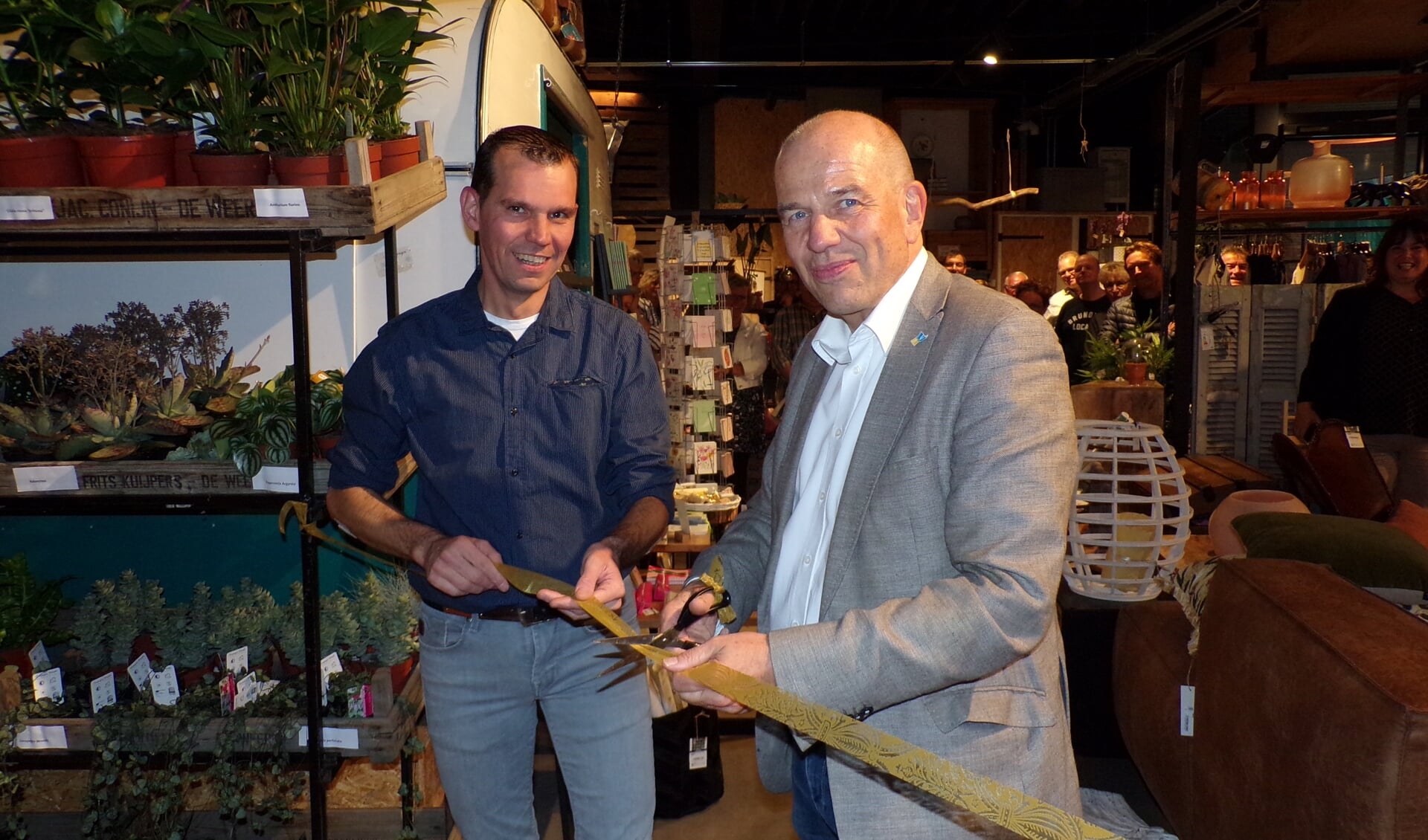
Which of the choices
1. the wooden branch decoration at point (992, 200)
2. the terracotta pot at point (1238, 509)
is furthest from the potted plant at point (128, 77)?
the wooden branch decoration at point (992, 200)

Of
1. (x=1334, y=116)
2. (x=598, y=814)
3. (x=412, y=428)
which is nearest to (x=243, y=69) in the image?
(x=412, y=428)

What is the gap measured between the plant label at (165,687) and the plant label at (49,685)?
248 mm

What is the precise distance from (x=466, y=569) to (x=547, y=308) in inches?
23.7

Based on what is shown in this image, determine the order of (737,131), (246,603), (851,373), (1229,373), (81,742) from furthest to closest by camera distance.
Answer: (737,131), (1229,373), (246,603), (81,742), (851,373)

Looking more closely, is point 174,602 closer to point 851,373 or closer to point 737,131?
point 851,373

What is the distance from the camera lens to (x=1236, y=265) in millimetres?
7301

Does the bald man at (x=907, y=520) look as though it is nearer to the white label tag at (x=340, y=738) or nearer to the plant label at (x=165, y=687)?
the white label tag at (x=340, y=738)

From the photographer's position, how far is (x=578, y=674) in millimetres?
2229

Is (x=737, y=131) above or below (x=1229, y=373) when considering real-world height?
above

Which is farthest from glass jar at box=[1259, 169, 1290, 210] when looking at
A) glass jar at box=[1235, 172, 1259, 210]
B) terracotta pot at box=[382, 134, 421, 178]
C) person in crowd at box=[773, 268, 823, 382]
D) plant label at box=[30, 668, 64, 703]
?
plant label at box=[30, 668, 64, 703]

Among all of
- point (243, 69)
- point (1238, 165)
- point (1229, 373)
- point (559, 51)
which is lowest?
point (1229, 373)

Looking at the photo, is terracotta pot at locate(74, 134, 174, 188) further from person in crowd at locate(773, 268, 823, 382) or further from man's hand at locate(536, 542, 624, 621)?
person in crowd at locate(773, 268, 823, 382)

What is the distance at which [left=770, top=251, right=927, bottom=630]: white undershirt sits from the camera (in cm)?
161

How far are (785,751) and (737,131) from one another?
428 inches
